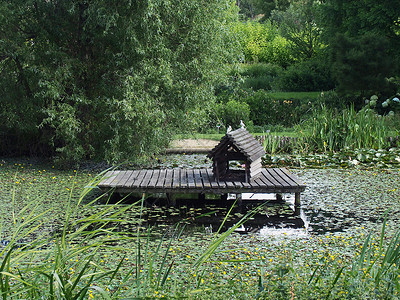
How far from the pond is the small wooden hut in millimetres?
437

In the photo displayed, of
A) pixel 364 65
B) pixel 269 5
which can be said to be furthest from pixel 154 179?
pixel 269 5

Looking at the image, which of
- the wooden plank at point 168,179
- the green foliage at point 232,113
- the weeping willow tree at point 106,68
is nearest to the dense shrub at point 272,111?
the green foliage at point 232,113

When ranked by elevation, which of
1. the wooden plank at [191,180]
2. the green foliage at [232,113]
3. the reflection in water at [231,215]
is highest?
the green foliage at [232,113]

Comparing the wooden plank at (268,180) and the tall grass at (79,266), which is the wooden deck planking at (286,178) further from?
the tall grass at (79,266)

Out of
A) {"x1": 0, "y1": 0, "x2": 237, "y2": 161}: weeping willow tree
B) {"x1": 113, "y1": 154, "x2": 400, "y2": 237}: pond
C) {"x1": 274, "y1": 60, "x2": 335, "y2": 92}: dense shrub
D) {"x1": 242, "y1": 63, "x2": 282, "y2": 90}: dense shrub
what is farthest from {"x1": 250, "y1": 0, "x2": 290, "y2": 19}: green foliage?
{"x1": 113, "y1": 154, "x2": 400, "y2": 237}: pond

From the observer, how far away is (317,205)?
7641 millimetres

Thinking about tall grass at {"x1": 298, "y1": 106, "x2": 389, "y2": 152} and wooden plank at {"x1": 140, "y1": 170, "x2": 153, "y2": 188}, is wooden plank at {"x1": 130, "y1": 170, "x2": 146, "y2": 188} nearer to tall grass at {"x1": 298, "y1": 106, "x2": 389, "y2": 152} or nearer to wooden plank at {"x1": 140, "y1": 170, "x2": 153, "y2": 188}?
wooden plank at {"x1": 140, "y1": 170, "x2": 153, "y2": 188}

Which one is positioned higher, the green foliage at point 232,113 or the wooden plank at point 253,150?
the green foliage at point 232,113

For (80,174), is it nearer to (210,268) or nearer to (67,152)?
(67,152)

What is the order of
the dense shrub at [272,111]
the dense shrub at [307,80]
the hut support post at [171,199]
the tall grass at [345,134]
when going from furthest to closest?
the dense shrub at [307,80] < the dense shrub at [272,111] < the tall grass at [345,134] < the hut support post at [171,199]

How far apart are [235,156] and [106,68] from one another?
Result: 13.1ft

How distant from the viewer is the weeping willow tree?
980cm

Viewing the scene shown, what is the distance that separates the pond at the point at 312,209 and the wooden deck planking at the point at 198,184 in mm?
303

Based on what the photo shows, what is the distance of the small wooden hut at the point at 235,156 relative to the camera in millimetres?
7586
